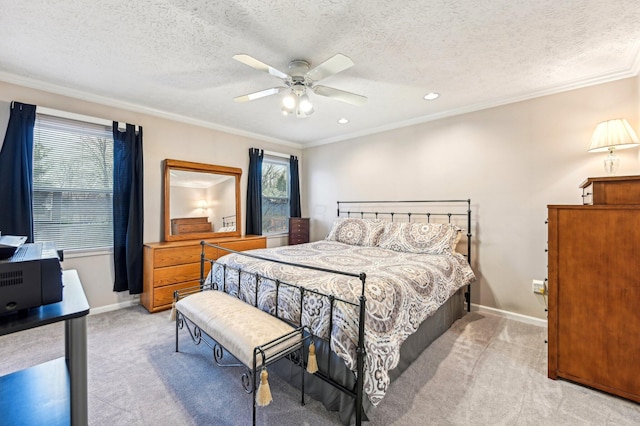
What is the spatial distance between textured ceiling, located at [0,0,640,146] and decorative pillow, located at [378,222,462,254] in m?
1.52

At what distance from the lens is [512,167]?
10.3 ft

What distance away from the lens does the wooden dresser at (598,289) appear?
178 cm

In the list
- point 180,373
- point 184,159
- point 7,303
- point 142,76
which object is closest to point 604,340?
point 180,373

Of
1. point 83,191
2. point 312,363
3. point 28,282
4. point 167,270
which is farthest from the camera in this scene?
point 167,270

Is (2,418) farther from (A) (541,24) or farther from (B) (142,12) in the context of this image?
(A) (541,24)

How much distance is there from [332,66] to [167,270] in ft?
9.70

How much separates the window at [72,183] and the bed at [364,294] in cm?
173

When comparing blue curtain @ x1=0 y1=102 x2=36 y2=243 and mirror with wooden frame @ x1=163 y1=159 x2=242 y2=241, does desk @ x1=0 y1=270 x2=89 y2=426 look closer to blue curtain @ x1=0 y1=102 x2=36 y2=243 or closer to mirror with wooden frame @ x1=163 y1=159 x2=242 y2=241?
blue curtain @ x1=0 y1=102 x2=36 y2=243

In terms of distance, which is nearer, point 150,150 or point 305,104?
point 305,104

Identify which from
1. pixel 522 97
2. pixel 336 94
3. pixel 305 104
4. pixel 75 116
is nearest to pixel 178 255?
pixel 75 116

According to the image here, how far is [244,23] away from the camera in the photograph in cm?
191

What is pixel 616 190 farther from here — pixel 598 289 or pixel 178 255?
pixel 178 255

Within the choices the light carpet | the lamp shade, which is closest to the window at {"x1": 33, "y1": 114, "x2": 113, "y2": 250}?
the light carpet

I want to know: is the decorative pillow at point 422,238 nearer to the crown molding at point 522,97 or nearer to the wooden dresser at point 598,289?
the wooden dresser at point 598,289
